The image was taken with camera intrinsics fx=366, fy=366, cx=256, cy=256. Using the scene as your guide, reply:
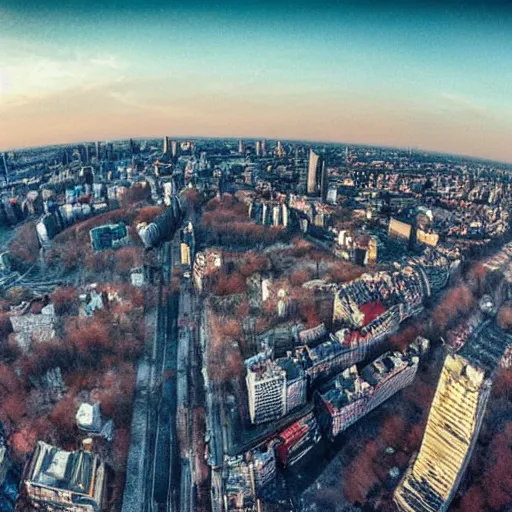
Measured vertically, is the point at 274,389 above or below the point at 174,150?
below

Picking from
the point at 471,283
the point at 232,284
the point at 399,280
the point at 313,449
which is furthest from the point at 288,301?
the point at 471,283

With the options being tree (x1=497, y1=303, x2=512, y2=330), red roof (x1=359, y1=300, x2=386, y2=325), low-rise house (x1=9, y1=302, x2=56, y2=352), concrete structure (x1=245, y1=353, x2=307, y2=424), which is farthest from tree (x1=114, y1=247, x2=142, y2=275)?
tree (x1=497, y1=303, x2=512, y2=330)

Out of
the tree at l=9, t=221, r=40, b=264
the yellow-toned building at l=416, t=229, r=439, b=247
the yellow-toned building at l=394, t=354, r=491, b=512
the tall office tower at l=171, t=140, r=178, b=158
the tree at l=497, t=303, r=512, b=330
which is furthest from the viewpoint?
the tall office tower at l=171, t=140, r=178, b=158

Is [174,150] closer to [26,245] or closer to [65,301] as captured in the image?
[26,245]

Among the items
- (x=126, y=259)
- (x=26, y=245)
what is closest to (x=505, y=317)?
(x=126, y=259)

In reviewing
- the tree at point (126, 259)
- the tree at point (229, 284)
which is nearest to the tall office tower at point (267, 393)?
the tree at point (229, 284)

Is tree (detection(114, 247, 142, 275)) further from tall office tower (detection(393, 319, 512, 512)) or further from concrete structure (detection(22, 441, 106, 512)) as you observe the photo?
tall office tower (detection(393, 319, 512, 512))
